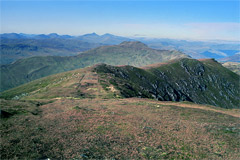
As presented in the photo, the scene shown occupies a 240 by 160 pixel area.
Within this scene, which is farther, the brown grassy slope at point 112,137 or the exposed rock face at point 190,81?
the exposed rock face at point 190,81

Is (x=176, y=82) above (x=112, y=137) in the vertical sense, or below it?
below

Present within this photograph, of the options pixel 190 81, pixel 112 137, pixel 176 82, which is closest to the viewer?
pixel 112 137

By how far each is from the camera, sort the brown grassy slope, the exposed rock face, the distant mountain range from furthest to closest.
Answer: the exposed rock face, the distant mountain range, the brown grassy slope

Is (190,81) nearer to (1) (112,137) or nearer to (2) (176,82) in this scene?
(2) (176,82)

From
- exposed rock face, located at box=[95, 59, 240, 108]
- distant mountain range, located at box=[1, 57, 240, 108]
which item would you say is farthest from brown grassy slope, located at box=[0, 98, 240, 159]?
exposed rock face, located at box=[95, 59, 240, 108]

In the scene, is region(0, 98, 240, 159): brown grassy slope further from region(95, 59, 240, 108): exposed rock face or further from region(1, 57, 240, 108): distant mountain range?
region(95, 59, 240, 108): exposed rock face

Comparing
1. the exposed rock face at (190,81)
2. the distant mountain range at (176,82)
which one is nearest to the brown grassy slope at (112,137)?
the distant mountain range at (176,82)

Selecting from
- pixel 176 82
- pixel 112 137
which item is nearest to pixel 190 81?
pixel 176 82

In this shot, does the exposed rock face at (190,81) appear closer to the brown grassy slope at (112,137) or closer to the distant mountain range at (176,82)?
the distant mountain range at (176,82)

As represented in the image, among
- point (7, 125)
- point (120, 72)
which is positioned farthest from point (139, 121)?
point (120, 72)
